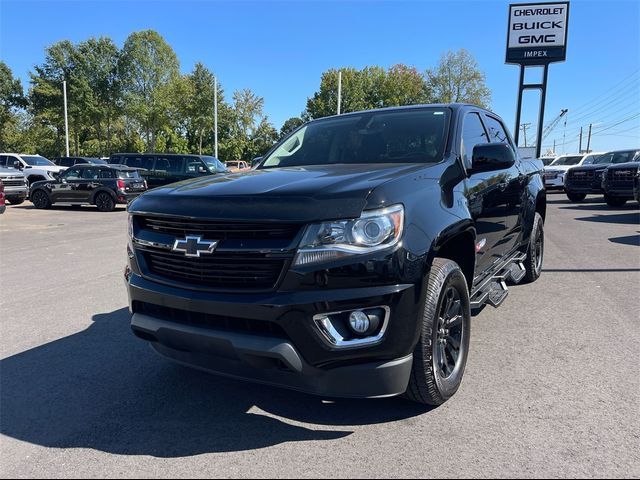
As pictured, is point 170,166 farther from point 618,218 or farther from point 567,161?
point 567,161

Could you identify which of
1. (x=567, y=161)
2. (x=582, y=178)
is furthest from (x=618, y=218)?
(x=567, y=161)

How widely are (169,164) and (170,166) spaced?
0.28ft

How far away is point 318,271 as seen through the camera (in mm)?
2307

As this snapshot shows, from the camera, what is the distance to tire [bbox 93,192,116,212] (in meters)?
17.1

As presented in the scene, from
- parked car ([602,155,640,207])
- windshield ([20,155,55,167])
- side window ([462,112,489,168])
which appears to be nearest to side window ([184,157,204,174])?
windshield ([20,155,55,167])

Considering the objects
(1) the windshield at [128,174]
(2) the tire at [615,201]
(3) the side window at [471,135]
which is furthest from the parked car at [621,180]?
(1) the windshield at [128,174]

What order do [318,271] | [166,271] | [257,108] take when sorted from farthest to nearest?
[257,108] < [166,271] < [318,271]

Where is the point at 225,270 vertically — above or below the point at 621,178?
below

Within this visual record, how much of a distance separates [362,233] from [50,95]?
5013 centimetres

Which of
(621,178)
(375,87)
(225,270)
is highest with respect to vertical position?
(375,87)

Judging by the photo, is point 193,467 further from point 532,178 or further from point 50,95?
point 50,95

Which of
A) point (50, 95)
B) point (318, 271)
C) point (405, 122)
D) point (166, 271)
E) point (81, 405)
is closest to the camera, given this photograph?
point (318, 271)

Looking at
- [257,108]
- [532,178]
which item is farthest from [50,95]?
[532,178]

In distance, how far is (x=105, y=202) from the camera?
17.2 m
